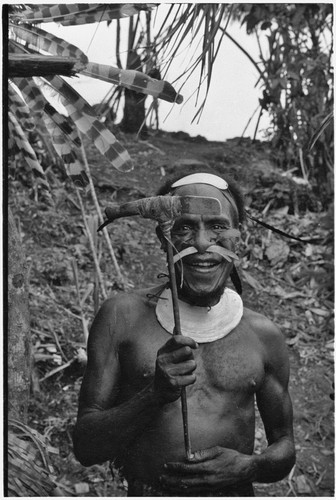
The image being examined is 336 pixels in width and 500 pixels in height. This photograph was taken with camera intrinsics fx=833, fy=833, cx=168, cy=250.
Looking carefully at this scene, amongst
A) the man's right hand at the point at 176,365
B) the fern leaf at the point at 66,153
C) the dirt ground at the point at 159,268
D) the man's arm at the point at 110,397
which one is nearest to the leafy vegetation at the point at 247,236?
the dirt ground at the point at 159,268

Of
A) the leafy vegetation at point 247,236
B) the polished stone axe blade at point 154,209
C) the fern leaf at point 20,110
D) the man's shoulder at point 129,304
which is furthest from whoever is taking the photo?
the leafy vegetation at point 247,236

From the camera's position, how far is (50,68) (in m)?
1.97

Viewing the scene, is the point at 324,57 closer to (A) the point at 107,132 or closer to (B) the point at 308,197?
(B) the point at 308,197

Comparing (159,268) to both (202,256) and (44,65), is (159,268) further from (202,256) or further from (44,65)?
(44,65)

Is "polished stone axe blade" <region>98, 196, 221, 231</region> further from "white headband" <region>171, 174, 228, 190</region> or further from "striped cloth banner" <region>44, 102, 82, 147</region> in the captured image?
"striped cloth banner" <region>44, 102, 82, 147</region>

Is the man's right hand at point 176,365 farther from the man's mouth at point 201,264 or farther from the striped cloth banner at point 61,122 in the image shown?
the striped cloth banner at point 61,122

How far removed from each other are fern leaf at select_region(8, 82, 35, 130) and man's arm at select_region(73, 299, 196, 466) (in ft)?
2.32

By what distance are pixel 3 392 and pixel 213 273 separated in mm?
665

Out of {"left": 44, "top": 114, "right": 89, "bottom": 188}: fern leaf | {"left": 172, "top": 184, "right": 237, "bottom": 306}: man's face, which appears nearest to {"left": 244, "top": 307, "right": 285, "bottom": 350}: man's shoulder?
{"left": 172, "top": 184, "right": 237, "bottom": 306}: man's face

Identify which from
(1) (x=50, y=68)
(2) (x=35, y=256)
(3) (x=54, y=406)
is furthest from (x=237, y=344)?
(2) (x=35, y=256)

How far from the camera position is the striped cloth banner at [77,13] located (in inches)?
89.4

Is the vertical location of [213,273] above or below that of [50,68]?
below

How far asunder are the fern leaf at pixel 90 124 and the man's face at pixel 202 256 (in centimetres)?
22

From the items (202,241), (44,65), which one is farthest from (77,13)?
(202,241)
